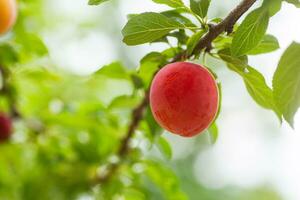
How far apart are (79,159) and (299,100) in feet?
2.82

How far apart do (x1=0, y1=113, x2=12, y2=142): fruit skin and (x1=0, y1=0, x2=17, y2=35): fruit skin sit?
34 cm

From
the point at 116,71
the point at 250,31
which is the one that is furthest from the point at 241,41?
the point at 116,71

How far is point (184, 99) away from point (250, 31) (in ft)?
0.42

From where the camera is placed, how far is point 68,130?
1.51m

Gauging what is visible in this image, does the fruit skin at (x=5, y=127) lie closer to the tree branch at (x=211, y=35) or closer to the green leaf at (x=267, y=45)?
the tree branch at (x=211, y=35)

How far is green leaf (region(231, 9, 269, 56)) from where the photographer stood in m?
0.75

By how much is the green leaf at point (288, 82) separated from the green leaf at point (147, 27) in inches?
6.7

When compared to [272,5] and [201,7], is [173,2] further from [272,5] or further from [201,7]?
[272,5]

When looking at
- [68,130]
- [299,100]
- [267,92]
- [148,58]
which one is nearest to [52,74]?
[68,130]

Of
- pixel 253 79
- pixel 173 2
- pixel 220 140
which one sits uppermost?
pixel 173 2

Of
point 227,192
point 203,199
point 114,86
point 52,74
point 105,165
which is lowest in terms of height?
point 227,192

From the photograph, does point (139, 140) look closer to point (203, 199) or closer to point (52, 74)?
point (52, 74)

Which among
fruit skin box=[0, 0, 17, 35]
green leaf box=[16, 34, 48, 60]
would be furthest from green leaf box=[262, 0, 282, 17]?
green leaf box=[16, 34, 48, 60]

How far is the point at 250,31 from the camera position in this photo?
759 millimetres
